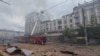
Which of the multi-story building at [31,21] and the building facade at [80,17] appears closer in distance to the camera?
the building facade at [80,17]

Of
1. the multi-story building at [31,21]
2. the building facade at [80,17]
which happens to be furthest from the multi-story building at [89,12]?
the multi-story building at [31,21]

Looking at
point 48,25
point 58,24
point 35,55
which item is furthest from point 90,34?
point 48,25

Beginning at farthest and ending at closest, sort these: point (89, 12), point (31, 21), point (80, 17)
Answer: point (31, 21), point (80, 17), point (89, 12)

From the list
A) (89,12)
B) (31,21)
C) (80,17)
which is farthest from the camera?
(31,21)

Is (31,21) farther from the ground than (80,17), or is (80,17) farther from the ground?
(31,21)

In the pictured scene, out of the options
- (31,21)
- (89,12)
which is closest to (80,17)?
(89,12)

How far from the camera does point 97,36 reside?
35.5 metres

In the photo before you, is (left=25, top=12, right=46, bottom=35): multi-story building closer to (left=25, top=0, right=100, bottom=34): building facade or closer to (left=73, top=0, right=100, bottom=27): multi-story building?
(left=25, top=0, right=100, bottom=34): building facade

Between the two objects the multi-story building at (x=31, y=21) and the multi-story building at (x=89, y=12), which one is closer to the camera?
the multi-story building at (x=89, y=12)

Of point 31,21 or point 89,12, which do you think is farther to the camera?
point 31,21

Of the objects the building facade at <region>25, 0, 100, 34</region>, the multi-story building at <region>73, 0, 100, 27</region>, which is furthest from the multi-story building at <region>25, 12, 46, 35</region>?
the multi-story building at <region>73, 0, 100, 27</region>

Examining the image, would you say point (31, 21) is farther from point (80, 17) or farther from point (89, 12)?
point (89, 12)

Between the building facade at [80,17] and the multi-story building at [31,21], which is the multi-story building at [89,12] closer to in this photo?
the building facade at [80,17]

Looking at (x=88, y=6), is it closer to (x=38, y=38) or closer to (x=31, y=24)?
(x=38, y=38)
